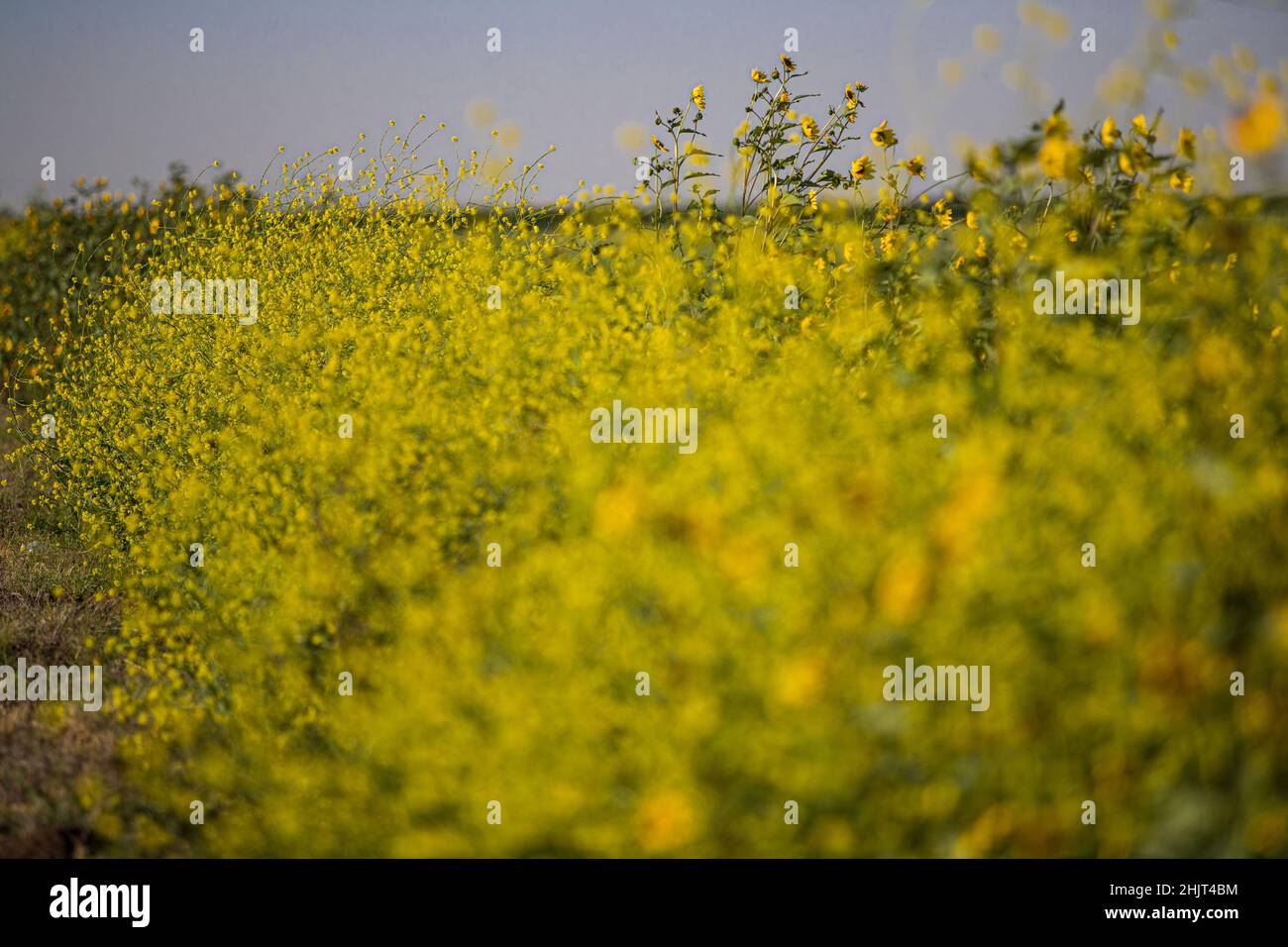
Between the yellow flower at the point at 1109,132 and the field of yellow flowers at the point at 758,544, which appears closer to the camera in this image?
the field of yellow flowers at the point at 758,544

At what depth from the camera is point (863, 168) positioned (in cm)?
413

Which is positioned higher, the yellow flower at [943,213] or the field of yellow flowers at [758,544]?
the yellow flower at [943,213]

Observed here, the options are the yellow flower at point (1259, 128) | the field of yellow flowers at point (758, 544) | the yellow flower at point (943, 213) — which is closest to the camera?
the field of yellow flowers at point (758, 544)

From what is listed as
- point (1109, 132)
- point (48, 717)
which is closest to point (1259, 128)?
point (1109, 132)

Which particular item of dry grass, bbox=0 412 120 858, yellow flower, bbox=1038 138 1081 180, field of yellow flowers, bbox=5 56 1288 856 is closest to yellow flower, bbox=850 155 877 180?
field of yellow flowers, bbox=5 56 1288 856

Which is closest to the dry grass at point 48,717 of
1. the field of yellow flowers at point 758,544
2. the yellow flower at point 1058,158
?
the field of yellow flowers at point 758,544

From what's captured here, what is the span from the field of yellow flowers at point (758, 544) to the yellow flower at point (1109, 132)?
0.19 feet

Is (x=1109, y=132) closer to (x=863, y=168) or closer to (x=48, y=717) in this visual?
(x=863, y=168)

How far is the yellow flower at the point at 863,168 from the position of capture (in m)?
4.11

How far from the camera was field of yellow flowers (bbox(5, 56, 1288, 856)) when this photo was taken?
1918 millimetres

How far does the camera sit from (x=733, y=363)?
3.30 metres

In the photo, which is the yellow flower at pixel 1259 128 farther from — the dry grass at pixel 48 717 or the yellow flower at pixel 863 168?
the dry grass at pixel 48 717
